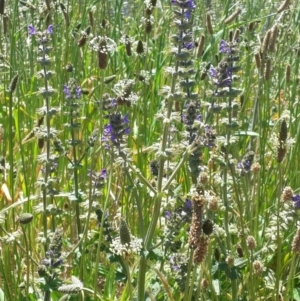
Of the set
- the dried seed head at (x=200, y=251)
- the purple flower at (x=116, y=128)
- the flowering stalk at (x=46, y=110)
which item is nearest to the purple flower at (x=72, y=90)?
the flowering stalk at (x=46, y=110)

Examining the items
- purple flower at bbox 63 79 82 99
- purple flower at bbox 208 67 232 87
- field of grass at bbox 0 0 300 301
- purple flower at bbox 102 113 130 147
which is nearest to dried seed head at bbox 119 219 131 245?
field of grass at bbox 0 0 300 301

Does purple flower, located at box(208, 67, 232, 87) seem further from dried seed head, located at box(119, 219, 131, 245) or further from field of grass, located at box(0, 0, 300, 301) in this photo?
dried seed head, located at box(119, 219, 131, 245)

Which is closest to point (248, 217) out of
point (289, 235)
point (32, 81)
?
point (289, 235)

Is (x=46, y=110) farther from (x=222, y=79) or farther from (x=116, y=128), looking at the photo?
(x=222, y=79)

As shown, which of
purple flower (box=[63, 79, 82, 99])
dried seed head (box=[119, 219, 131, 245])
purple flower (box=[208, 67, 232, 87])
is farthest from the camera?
purple flower (box=[63, 79, 82, 99])

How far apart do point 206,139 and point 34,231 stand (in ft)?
2.00

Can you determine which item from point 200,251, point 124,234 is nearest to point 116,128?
point 124,234

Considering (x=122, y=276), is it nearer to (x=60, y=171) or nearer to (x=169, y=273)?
(x=169, y=273)

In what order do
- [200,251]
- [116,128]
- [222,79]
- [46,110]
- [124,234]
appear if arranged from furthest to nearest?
1. [46,110]
2. [222,79]
3. [116,128]
4. [124,234]
5. [200,251]

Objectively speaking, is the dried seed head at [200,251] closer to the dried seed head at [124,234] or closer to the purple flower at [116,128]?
the dried seed head at [124,234]

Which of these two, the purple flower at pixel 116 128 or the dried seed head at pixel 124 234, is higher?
the purple flower at pixel 116 128

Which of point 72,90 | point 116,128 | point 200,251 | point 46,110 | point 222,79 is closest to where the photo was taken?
point 200,251

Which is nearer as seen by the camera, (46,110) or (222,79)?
(222,79)

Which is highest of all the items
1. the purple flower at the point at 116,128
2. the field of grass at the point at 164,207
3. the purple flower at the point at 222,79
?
the purple flower at the point at 222,79
